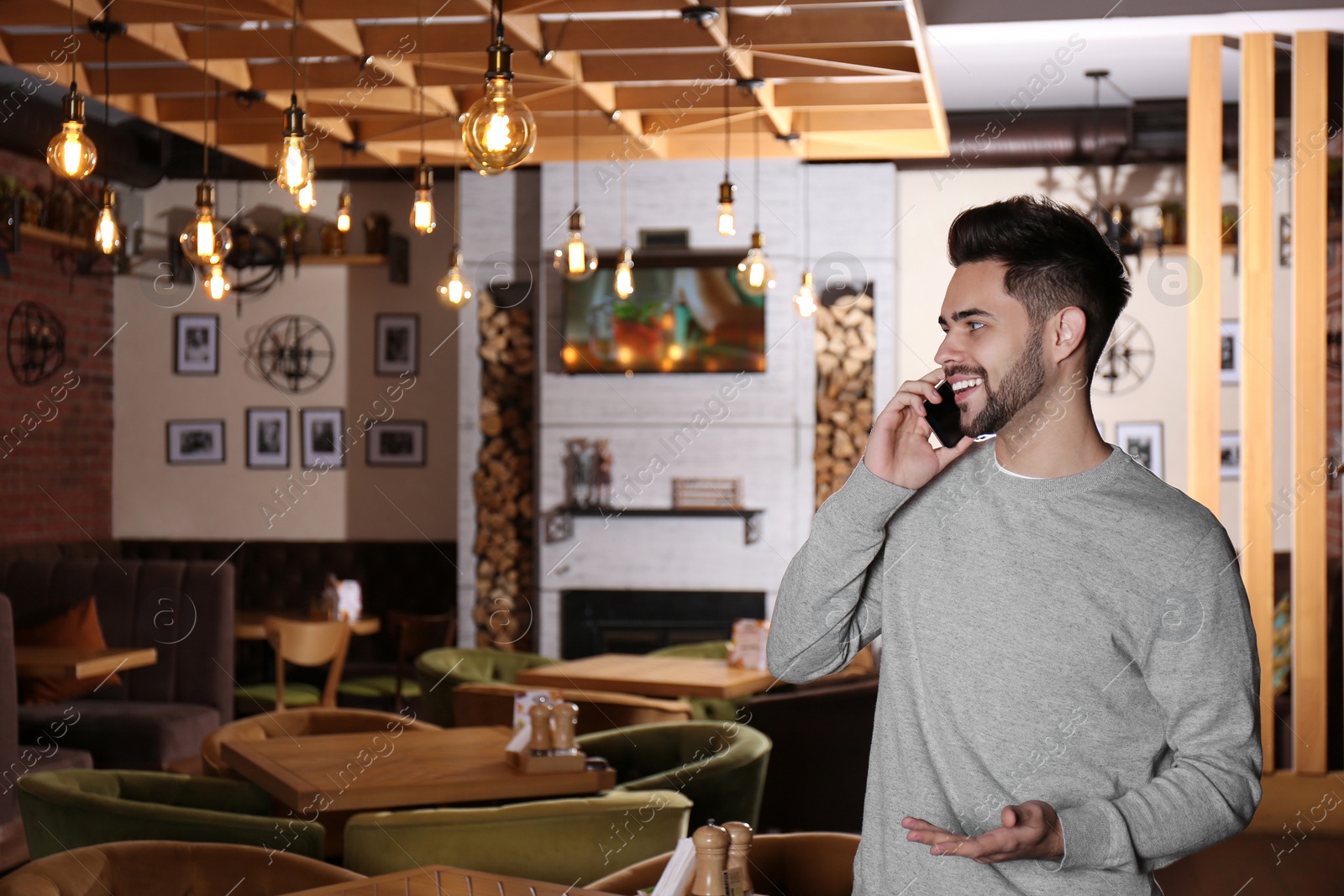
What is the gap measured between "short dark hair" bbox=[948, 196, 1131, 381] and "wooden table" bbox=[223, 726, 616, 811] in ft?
8.15

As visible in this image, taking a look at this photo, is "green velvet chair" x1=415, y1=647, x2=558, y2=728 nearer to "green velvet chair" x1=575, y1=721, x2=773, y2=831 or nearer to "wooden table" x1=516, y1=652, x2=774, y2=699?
"wooden table" x1=516, y1=652, x2=774, y2=699

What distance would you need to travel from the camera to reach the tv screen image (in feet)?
25.0

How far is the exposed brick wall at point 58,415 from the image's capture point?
8.09 metres

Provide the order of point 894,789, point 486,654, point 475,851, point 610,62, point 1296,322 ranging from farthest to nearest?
point 486,654 < point 610,62 < point 1296,322 < point 475,851 < point 894,789

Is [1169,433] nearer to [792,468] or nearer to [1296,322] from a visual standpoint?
[792,468]

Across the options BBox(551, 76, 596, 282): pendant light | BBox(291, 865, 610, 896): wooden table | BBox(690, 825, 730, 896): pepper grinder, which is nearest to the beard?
BBox(690, 825, 730, 896): pepper grinder

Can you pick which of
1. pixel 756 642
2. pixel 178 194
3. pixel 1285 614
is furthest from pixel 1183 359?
pixel 178 194

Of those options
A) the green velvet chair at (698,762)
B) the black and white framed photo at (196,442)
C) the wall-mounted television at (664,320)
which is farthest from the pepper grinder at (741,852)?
the black and white framed photo at (196,442)

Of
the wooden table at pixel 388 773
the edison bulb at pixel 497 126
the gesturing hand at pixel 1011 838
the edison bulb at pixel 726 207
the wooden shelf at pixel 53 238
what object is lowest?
the wooden table at pixel 388 773

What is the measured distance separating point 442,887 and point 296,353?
7137 millimetres

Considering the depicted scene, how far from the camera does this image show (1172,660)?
4.69ft

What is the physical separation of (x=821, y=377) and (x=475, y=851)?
198 inches

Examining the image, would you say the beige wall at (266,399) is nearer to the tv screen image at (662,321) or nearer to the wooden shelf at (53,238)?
the wooden shelf at (53,238)

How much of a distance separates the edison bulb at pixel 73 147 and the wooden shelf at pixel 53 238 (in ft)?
15.5
